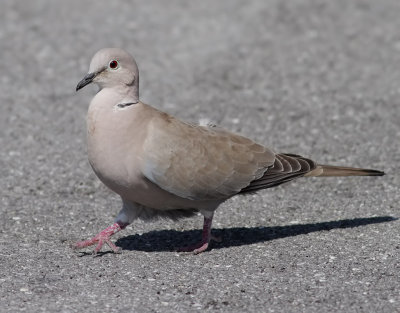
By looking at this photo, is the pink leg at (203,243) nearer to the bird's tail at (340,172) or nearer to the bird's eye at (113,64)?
the bird's tail at (340,172)

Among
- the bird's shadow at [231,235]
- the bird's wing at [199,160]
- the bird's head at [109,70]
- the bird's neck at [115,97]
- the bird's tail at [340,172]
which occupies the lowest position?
the bird's shadow at [231,235]

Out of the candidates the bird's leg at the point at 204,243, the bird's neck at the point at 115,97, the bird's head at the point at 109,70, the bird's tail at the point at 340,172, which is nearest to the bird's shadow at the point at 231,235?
the bird's leg at the point at 204,243

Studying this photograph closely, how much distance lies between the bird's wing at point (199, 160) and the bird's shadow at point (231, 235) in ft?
1.57

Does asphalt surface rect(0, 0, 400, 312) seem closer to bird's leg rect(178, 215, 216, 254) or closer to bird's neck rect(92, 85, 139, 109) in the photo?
bird's leg rect(178, 215, 216, 254)

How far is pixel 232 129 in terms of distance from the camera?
8766 mm

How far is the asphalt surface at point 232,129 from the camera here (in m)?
5.15

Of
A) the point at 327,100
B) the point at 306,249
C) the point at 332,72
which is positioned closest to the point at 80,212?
the point at 306,249

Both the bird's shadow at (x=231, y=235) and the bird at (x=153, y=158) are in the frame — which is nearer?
the bird at (x=153, y=158)

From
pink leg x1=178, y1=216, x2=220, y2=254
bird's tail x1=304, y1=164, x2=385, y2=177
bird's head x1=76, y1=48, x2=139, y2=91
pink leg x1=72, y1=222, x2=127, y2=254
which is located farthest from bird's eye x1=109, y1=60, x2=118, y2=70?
bird's tail x1=304, y1=164, x2=385, y2=177

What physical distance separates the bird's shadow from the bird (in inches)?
8.2

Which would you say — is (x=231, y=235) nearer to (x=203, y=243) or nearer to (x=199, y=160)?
(x=203, y=243)

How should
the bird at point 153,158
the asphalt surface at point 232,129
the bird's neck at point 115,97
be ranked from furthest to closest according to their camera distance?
the bird's neck at point 115,97, the bird at point 153,158, the asphalt surface at point 232,129

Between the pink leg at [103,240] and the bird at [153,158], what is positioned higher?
the bird at [153,158]

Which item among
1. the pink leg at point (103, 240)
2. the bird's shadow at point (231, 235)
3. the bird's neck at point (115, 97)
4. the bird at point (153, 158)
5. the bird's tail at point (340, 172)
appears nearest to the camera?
the bird at point (153, 158)
